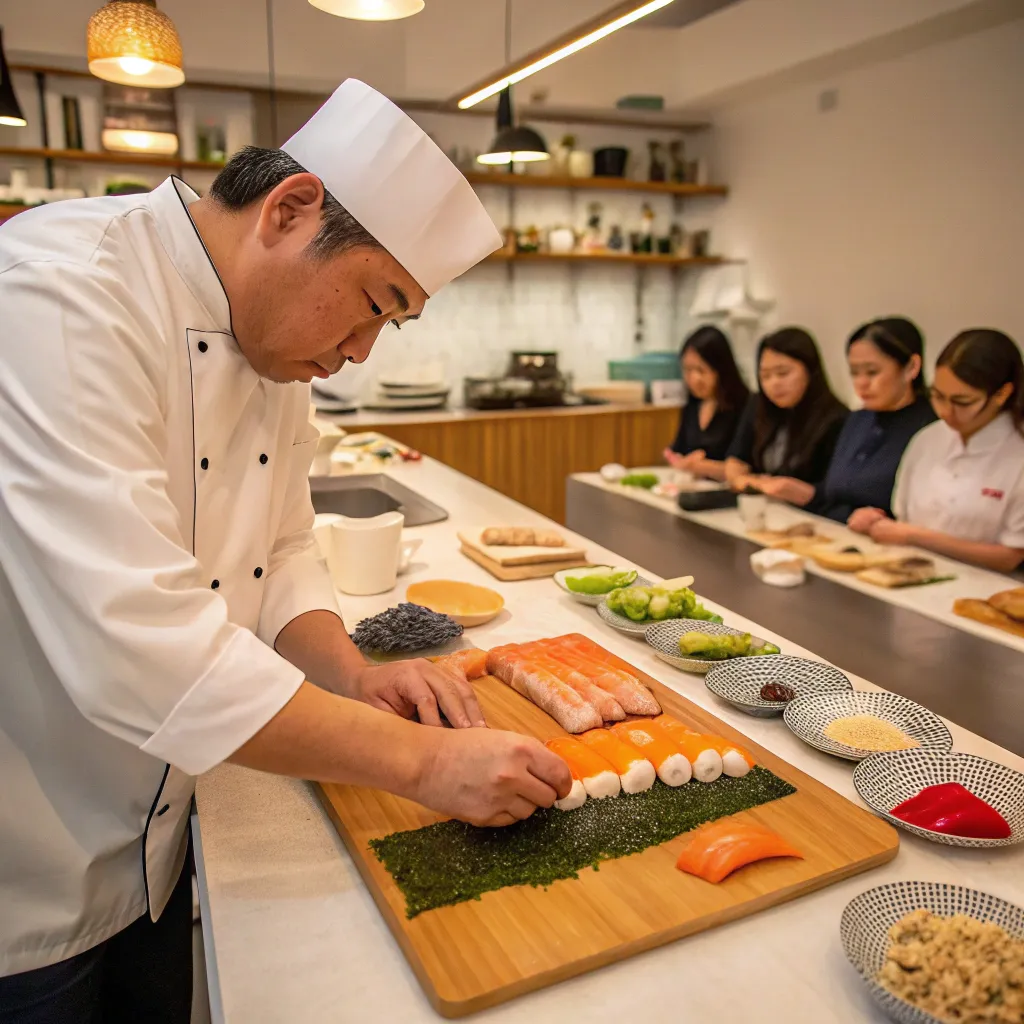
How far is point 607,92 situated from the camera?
6473 millimetres

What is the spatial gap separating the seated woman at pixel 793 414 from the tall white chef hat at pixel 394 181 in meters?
3.03

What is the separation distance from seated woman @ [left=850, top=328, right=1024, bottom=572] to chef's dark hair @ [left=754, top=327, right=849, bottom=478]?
936 mm

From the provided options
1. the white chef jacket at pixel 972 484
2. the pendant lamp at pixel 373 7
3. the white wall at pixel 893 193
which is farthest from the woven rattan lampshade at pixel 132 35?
the white wall at pixel 893 193

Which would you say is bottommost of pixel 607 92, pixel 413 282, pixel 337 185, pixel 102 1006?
pixel 102 1006

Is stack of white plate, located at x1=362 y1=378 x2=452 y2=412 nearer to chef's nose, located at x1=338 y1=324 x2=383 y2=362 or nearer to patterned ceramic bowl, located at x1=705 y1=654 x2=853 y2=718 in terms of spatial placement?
patterned ceramic bowl, located at x1=705 y1=654 x2=853 y2=718

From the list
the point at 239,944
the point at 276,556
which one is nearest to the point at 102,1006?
the point at 239,944

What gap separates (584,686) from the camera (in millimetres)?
1486

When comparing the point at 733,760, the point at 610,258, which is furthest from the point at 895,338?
the point at 610,258

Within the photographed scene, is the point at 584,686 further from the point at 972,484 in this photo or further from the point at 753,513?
the point at 972,484

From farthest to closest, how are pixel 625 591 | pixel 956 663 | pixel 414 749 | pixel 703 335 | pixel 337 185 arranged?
1. pixel 703 335
2. pixel 956 663
3. pixel 625 591
4. pixel 337 185
5. pixel 414 749

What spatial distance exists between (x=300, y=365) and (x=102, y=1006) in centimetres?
103

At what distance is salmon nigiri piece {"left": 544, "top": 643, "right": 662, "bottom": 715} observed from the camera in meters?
1.45

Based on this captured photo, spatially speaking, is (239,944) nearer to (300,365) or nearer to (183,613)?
(183,613)

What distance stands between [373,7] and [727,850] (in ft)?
8.72
